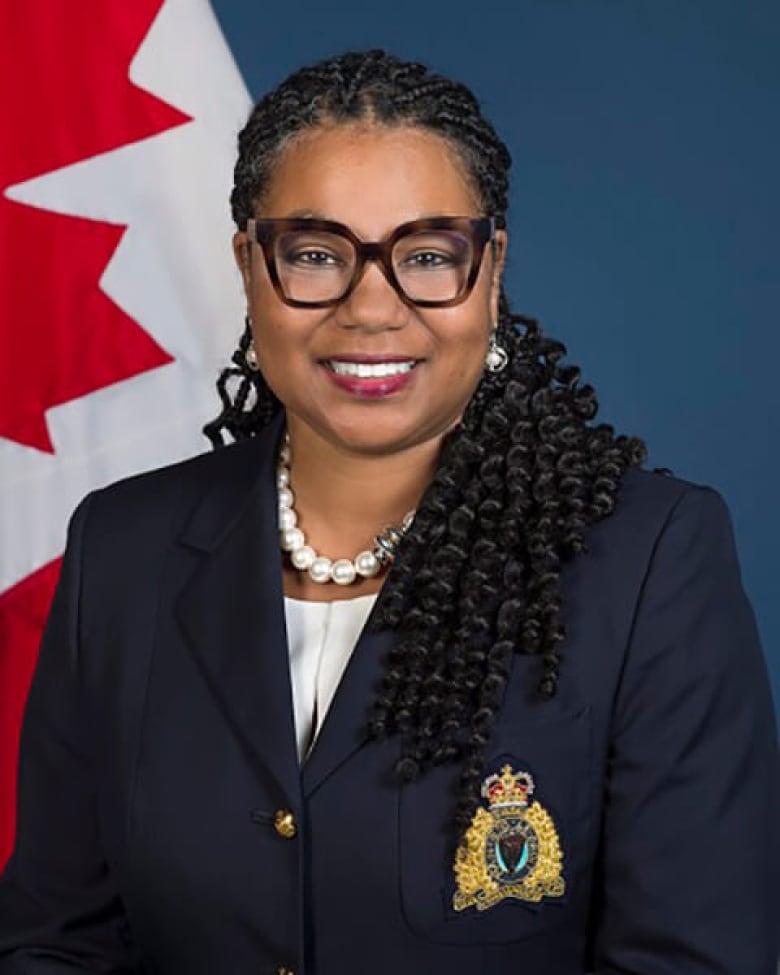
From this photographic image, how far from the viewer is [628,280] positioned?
2605 mm

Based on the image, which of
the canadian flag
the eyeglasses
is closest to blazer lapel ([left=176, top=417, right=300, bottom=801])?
the eyeglasses

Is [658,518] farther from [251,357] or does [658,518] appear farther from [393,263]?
[251,357]

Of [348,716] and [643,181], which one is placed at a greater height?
[643,181]

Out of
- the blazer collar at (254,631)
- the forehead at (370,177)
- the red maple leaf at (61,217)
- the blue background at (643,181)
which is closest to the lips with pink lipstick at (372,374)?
the forehead at (370,177)

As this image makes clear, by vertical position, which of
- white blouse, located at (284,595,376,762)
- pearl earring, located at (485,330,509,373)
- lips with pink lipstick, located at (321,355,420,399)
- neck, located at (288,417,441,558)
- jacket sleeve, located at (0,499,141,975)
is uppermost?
pearl earring, located at (485,330,509,373)

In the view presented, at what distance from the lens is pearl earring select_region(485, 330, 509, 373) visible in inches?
65.5

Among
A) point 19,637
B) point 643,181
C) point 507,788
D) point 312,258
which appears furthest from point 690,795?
point 643,181

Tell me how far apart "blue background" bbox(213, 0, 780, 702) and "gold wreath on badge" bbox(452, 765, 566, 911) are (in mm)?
1177

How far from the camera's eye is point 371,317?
1508mm

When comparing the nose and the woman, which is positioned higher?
the nose

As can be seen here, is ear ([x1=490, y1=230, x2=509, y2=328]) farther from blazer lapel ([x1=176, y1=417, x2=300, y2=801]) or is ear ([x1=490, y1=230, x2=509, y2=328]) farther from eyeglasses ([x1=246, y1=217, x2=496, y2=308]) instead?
blazer lapel ([x1=176, y1=417, x2=300, y2=801])

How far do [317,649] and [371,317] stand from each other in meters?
0.32

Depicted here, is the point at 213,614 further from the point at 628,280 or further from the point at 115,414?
the point at 628,280

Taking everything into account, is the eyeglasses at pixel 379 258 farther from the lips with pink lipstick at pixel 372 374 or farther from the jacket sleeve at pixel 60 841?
Answer: the jacket sleeve at pixel 60 841
